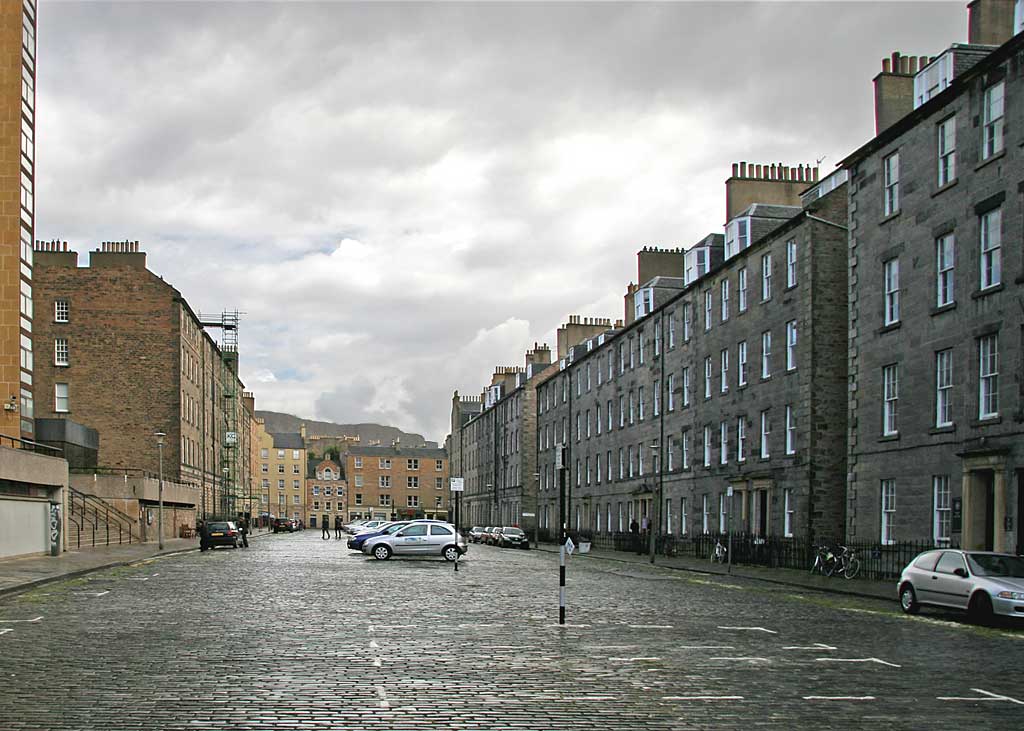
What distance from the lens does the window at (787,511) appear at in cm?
4019

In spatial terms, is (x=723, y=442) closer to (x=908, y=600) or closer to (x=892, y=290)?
(x=892, y=290)

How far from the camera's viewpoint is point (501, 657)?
13.5 m

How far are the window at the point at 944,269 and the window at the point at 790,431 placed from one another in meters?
10.6

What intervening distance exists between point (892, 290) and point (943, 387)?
429 cm

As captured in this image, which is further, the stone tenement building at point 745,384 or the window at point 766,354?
the window at point 766,354

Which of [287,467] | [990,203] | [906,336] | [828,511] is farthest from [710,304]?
[287,467]

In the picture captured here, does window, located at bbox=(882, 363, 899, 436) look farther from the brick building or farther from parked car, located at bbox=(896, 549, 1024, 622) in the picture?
the brick building

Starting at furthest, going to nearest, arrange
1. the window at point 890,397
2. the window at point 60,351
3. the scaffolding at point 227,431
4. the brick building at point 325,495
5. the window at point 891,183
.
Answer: the brick building at point 325,495 < the scaffolding at point 227,431 < the window at point 60,351 < the window at point 891,183 < the window at point 890,397

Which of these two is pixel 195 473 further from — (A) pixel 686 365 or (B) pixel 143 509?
(A) pixel 686 365

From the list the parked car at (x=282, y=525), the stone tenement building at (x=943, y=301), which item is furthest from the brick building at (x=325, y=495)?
the stone tenement building at (x=943, y=301)

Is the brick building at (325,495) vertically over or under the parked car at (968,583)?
under

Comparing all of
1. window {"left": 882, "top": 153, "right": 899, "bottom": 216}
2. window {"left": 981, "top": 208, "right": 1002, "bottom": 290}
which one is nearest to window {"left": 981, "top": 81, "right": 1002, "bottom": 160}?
window {"left": 981, "top": 208, "right": 1002, "bottom": 290}

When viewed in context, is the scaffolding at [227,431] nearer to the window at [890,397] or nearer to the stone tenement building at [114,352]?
the stone tenement building at [114,352]

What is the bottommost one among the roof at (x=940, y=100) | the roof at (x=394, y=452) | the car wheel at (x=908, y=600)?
the roof at (x=394, y=452)
